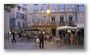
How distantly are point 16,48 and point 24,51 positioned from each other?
Result: 0.61ft

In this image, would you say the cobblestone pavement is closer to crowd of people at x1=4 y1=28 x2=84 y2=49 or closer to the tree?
crowd of people at x1=4 y1=28 x2=84 y2=49

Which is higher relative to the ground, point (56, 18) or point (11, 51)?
point (56, 18)

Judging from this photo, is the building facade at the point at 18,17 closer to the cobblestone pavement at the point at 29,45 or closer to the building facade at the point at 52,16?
the building facade at the point at 52,16

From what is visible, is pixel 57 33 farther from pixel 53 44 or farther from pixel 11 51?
pixel 11 51

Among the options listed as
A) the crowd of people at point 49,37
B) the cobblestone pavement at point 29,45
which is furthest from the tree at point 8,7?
the cobblestone pavement at point 29,45

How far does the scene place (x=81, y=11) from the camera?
8969 millimetres

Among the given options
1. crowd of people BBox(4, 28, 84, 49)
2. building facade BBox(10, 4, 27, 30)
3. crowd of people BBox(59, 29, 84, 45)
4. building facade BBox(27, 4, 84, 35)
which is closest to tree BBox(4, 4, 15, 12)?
building facade BBox(10, 4, 27, 30)

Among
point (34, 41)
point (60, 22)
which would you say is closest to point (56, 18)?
point (60, 22)

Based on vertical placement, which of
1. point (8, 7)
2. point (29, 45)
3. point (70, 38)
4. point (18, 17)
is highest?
point (8, 7)

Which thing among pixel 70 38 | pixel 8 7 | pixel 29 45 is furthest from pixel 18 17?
pixel 70 38

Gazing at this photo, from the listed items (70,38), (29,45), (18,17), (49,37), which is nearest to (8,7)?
(18,17)

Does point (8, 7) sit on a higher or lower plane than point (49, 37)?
higher

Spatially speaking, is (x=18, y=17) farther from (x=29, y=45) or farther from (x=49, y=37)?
(x=49, y=37)

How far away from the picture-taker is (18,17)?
9.03m
